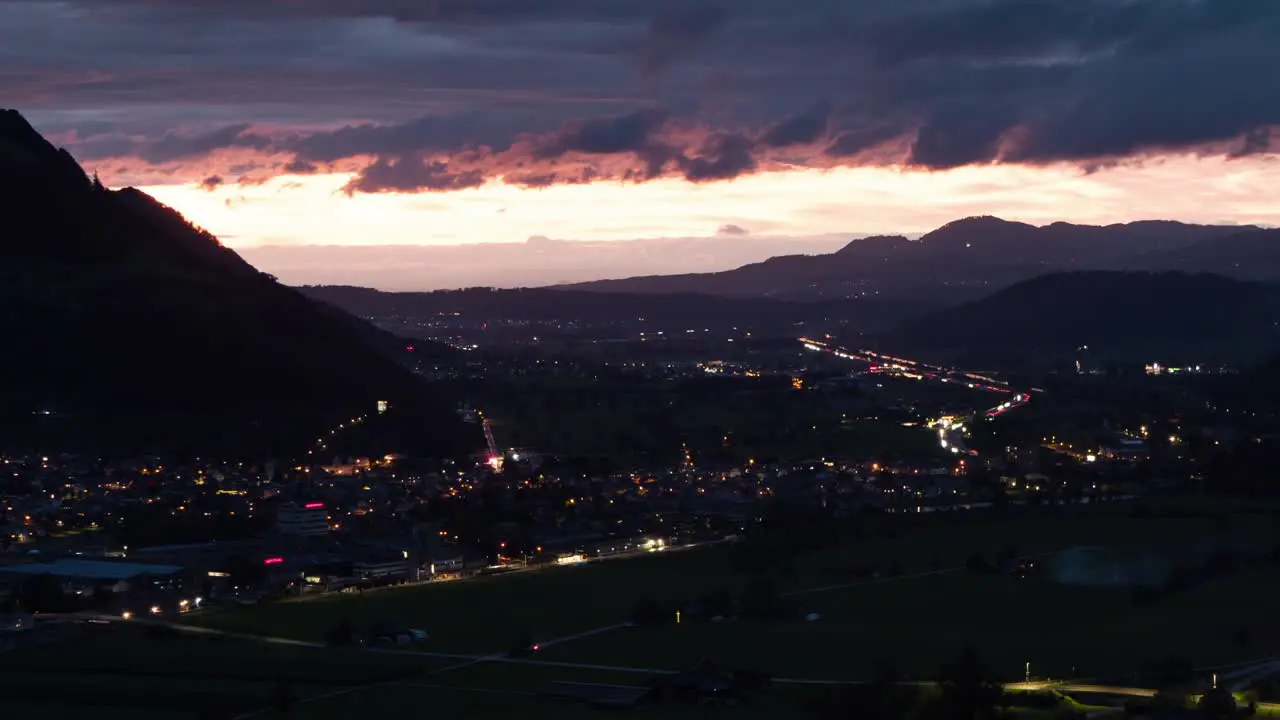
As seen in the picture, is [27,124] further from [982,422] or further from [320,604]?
[320,604]

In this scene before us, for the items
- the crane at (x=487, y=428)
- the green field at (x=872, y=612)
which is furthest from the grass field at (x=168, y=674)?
the crane at (x=487, y=428)

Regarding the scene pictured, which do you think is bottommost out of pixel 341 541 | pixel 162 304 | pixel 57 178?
pixel 341 541


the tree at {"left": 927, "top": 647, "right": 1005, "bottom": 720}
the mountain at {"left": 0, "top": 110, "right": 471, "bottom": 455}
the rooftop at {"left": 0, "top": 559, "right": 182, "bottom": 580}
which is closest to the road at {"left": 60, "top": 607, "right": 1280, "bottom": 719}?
the tree at {"left": 927, "top": 647, "right": 1005, "bottom": 720}

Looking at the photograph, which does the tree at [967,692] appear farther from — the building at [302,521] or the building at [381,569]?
the building at [302,521]

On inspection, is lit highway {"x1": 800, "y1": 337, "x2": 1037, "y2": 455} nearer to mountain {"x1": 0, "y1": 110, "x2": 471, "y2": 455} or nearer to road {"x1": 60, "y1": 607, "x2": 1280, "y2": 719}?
mountain {"x1": 0, "y1": 110, "x2": 471, "y2": 455}

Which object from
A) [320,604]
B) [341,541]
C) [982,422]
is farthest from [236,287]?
[320,604]
